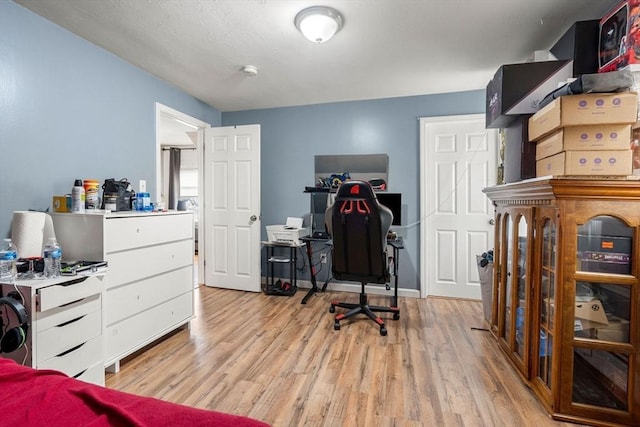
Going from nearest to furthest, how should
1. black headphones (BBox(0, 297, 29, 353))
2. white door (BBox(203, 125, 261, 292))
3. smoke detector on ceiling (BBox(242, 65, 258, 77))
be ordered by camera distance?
black headphones (BBox(0, 297, 29, 353)) < smoke detector on ceiling (BBox(242, 65, 258, 77)) < white door (BBox(203, 125, 261, 292))

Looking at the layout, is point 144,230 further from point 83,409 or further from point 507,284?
point 507,284

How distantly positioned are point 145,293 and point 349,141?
272cm

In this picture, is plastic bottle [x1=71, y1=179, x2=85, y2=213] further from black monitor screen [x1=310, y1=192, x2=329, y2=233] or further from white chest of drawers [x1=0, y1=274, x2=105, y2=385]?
black monitor screen [x1=310, y1=192, x2=329, y2=233]

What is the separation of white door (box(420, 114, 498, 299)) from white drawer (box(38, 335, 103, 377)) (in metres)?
3.10

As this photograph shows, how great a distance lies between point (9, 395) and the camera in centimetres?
73

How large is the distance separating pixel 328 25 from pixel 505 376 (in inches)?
101

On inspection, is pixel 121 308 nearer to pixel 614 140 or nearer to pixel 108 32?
pixel 108 32

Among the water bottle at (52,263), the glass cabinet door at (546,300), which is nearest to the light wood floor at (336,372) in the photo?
the glass cabinet door at (546,300)

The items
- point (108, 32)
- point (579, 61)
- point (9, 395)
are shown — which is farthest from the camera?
point (108, 32)

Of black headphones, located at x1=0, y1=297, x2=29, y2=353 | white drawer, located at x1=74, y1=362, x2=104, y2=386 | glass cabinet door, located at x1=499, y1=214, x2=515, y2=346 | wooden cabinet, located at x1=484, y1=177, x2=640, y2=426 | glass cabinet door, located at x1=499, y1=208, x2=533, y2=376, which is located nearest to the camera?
black headphones, located at x1=0, y1=297, x2=29, y2=353

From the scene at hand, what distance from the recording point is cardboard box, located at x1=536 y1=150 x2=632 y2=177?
1392 mm

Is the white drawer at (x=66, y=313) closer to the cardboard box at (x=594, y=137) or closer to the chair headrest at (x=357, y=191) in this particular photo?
the chair headrest at (x=357, y=191)

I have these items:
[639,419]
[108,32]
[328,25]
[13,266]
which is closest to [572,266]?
[639,419]

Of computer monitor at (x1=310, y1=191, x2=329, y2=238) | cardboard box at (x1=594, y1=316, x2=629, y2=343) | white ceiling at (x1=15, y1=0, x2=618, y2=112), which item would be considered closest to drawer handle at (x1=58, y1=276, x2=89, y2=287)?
white ceiling at (x1=15, y1=0, x2=618, y2=112)
